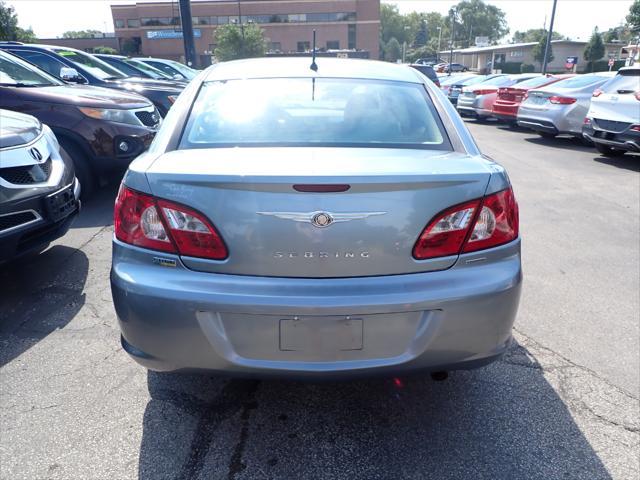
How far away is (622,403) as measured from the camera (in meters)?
2.48

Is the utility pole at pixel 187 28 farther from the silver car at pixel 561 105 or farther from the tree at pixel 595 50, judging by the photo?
the tree at pixel 595 50

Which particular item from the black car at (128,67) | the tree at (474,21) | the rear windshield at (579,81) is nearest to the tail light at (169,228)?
the black car at (128,67)

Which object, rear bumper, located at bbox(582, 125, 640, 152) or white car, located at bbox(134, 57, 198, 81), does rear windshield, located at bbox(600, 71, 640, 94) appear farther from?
white car, located at bbox(134, 57, 198, 81)

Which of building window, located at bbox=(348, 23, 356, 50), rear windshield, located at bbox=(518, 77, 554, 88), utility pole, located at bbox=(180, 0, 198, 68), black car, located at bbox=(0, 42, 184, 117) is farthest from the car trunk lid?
building window, located at bbox=(348, 23, 356, 50)

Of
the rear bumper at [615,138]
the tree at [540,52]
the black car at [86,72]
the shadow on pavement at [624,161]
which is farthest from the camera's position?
the tree at [540,52]

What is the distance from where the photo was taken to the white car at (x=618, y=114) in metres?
8.12

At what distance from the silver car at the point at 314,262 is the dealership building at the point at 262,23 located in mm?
68549

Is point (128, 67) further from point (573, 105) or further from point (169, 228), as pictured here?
point (169, 228)

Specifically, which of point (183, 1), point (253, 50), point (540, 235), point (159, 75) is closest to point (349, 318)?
point (540, 235)

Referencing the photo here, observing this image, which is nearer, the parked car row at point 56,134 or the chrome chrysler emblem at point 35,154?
the parked car row at point 56,134

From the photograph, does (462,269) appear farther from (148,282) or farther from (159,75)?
(159,75)

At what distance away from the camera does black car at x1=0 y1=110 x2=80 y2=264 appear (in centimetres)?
319

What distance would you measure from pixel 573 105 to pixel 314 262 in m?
10.7

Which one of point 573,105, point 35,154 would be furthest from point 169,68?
point 35,154
